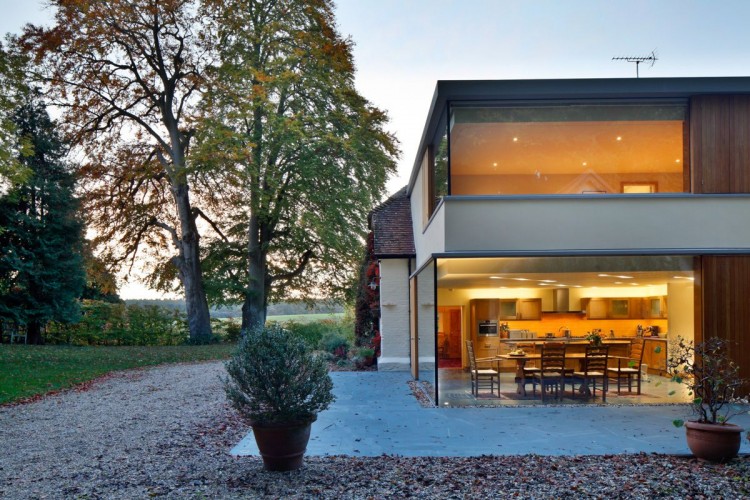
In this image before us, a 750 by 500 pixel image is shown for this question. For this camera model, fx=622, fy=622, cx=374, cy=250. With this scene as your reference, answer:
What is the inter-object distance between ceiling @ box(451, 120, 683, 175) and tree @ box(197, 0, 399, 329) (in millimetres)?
12297

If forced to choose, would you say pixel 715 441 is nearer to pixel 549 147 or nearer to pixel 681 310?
pixel 549 147

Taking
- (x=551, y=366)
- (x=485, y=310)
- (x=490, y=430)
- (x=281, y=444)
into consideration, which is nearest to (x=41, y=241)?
(x=485, y=310)

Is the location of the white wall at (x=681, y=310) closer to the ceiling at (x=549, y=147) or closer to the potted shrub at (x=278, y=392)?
the ceiling at (x=549, y=147)

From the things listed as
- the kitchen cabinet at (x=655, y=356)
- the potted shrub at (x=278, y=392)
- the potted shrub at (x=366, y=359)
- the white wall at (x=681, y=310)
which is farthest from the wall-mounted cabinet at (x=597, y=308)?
the potted shrub at (x=278, y=392)

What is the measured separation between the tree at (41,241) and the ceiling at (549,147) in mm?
19583

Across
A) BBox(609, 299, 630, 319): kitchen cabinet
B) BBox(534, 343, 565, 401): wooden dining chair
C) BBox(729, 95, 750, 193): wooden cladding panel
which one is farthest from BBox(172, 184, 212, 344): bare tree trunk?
BBox(729, 95, 750, 193): wooden cladding panel

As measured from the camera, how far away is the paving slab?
755 cm

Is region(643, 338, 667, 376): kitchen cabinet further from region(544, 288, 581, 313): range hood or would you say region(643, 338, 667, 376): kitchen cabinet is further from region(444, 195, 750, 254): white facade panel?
region(444, 195, 750, 254): white facade panel

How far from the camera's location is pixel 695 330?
10703mm

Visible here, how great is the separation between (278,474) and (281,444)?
0.31 meters

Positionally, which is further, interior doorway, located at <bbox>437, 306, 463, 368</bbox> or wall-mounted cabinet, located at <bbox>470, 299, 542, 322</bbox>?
interior doorway, located at <bbox>437, 306, 463, 368</bbox>

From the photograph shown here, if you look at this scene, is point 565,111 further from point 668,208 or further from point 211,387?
point 211,387

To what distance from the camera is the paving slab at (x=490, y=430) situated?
7551 millimetres

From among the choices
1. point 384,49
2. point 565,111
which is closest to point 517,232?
point 565,111
